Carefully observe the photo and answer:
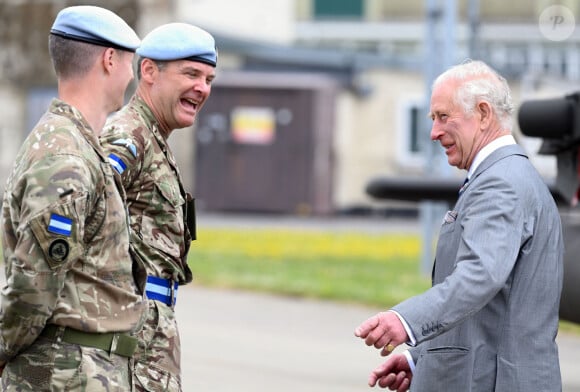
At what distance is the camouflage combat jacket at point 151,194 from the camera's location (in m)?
4.88

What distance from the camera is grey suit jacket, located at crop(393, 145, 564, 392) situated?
445 cm

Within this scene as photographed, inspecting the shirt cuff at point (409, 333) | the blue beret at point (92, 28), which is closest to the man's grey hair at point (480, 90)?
the shirt cuff at point (409, 333)

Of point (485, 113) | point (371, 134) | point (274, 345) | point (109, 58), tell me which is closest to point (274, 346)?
point (274, 345)

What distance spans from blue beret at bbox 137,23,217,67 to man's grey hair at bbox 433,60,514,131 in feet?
2.95

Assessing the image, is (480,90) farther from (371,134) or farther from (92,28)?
(371,134)

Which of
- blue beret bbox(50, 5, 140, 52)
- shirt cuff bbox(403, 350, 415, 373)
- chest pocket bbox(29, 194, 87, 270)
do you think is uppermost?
blue beret bbox(50, 5, 140, 52)

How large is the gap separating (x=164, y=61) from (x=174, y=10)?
25176 mm

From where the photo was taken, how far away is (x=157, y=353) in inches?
194

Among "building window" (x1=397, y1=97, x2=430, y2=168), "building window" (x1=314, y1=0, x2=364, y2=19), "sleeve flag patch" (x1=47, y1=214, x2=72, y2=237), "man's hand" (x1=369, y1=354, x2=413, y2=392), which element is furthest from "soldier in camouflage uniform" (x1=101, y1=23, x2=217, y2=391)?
"building window" (x1=314, y1=0, x2=364, y2=19)

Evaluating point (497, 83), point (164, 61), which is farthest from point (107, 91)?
point (497, 83)

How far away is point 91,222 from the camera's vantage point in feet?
13.4

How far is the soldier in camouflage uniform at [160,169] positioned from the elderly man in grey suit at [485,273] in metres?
0.83

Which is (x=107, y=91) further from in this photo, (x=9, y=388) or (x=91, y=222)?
(x=9, y=388)

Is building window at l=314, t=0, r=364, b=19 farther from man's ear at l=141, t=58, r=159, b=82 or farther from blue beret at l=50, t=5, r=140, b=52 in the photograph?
blue beret at l=50, t=5, r=140, b=52
